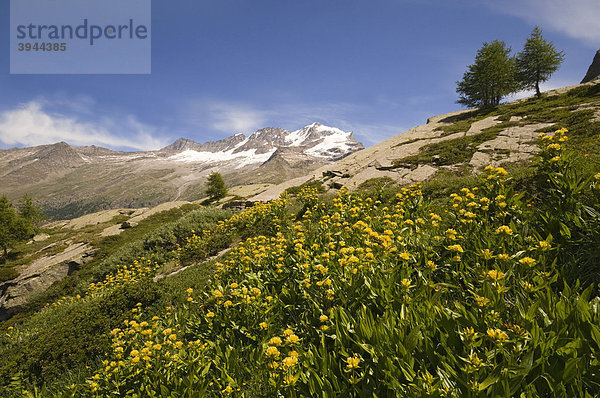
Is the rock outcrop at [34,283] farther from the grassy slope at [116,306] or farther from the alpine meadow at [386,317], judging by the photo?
the alpine meadow at [386,317]

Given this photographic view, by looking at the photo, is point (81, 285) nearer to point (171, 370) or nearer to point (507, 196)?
point (171, 370)

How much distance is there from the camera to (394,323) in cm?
278

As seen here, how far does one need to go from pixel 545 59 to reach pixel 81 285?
63574 mm

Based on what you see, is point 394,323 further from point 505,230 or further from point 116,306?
point 116,306

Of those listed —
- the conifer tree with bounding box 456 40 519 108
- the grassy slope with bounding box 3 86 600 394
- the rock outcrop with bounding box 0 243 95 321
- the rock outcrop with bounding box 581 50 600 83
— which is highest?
the rock outcrop with bounding box 581 50 600 83

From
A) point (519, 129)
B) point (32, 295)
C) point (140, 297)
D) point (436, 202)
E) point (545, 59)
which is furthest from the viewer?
point (545, 59)

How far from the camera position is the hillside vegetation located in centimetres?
215

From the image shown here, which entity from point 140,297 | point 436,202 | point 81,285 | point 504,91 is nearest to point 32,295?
point 81,285

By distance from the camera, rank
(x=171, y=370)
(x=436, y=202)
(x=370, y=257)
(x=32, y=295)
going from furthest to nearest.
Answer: (x=32, y=295)
(x=436, y=202)
(x=370, y=257)
(x=171, y=370)

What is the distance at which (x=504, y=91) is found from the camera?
40281mm

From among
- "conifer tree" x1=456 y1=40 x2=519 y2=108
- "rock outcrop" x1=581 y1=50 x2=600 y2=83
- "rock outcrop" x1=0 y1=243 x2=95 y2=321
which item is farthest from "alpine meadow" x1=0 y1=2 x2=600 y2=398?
"rock outcrop" x1=581 y1=50 x2=600 y2=83

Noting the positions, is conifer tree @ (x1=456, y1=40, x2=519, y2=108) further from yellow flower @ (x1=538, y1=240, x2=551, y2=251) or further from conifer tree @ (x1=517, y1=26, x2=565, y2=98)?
yellow flower @ (x1=538, y1=240, x2=551, y2=251)

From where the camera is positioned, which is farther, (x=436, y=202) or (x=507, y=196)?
(x=436, y=202)

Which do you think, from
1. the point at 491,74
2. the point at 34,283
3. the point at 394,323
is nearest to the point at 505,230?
the point at 394,323
